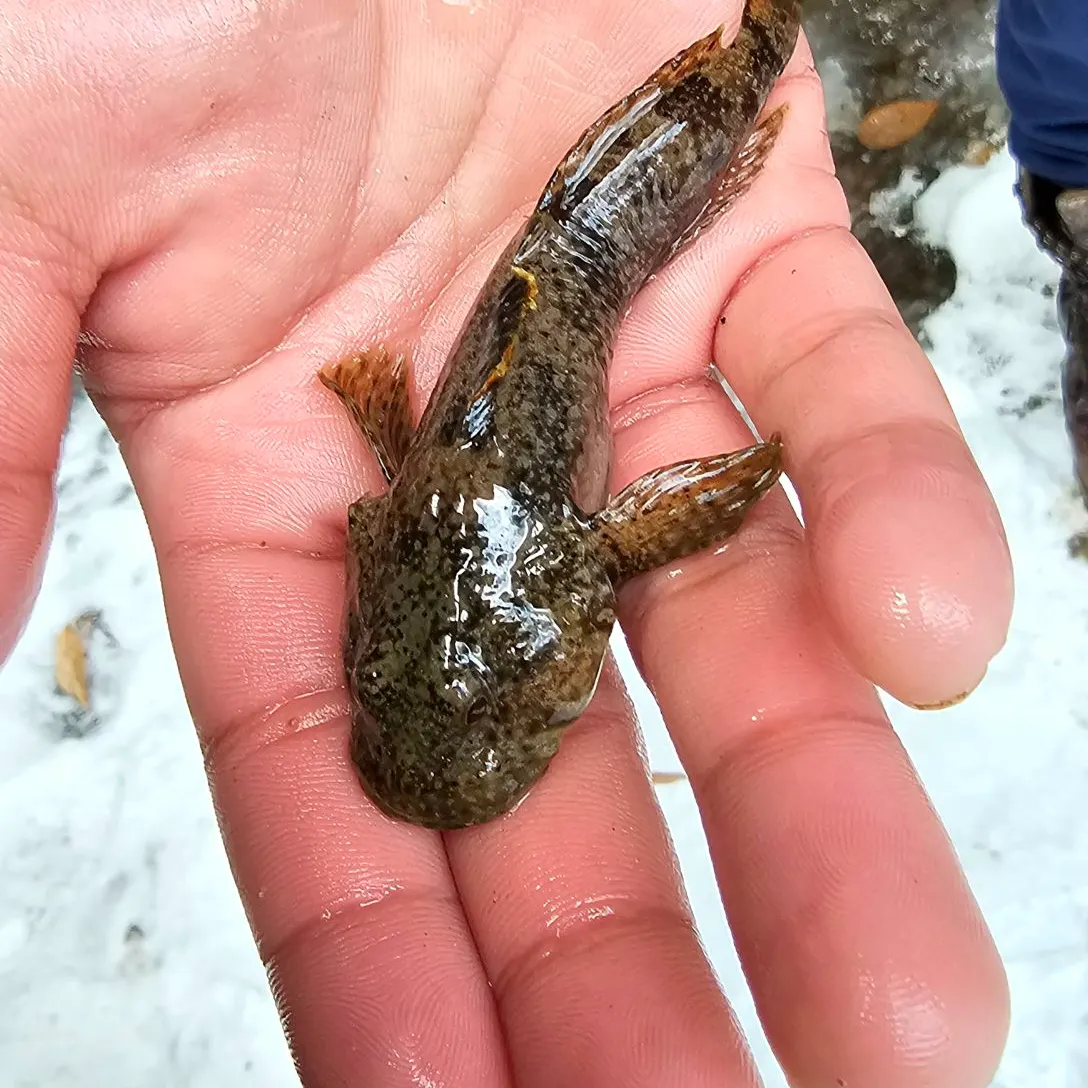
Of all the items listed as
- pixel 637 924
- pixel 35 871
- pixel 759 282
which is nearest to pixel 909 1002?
pixel 637 924

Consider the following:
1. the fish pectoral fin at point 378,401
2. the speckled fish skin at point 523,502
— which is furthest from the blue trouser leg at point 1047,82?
the fish pectoral fin at point 378,401

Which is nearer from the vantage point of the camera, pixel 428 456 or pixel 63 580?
pixel 428 456

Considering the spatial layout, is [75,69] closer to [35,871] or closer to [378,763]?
[378,763]

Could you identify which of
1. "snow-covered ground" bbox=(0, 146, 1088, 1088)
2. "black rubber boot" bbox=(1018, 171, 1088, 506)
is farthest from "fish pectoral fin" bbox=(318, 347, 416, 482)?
"black rubber boot" bbox=(1018, 171, 1088, 506)

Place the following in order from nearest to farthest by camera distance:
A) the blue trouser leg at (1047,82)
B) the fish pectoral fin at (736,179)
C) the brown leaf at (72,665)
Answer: the fish pectoral fin at (736,179)
the blue trouser leg at (1047,82)
the brown leaf at (72,665)

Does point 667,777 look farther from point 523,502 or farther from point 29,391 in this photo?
point 29,391

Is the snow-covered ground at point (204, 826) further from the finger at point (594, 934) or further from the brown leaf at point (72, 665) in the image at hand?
the finger at point (594, 934)
